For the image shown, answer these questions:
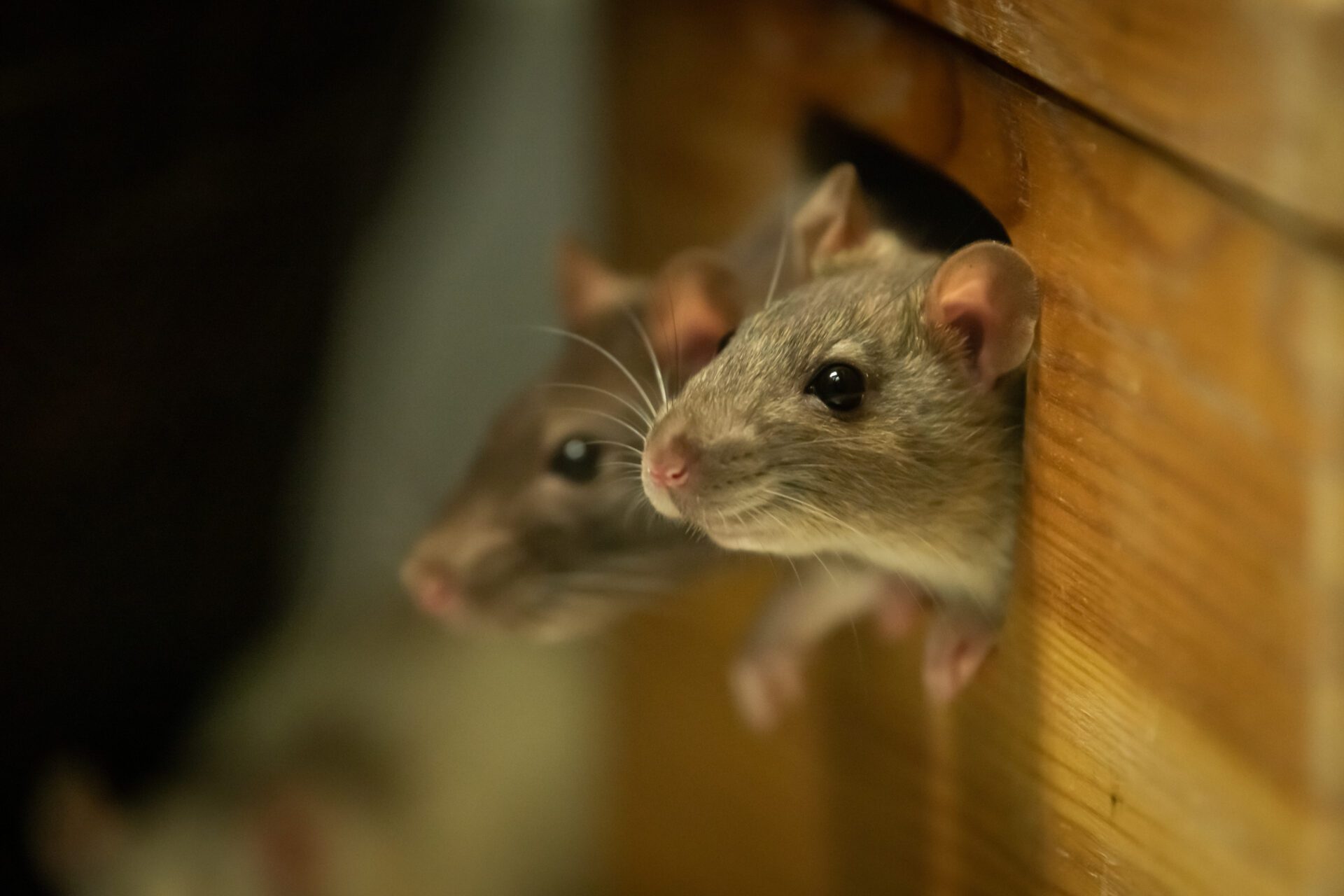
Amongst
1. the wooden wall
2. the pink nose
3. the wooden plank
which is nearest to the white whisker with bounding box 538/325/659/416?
the pink nose

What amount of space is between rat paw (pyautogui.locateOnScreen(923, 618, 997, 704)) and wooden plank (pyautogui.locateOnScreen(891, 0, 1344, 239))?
472mm

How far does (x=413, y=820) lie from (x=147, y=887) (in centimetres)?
44

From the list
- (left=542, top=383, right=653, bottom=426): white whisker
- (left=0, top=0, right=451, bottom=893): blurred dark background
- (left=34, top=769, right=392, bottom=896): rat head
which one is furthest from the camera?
(left=34, top=769, right=392, bottom=896): rat head

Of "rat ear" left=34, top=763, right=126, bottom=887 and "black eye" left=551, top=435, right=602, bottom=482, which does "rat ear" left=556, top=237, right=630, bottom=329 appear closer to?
"black eye" left=551, top=435, right=602, bottom=482

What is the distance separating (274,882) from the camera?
200 cm

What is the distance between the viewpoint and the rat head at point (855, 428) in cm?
95

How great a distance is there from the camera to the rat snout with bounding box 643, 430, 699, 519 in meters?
0.97

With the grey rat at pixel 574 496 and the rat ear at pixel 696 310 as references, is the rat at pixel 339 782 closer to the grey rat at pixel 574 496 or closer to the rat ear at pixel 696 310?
the grey rat at pixel 574 496

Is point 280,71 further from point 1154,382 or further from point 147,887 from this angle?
point 1154,382

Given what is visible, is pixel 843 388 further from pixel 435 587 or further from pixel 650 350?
pixel 435 587

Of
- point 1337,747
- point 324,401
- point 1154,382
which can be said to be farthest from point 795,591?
point 324,401

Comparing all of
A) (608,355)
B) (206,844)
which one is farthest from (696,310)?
(206,844)

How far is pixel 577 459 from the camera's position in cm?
136

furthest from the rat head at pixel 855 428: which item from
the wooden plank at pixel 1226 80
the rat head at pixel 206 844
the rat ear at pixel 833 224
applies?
the rat head at pixel 206 844
